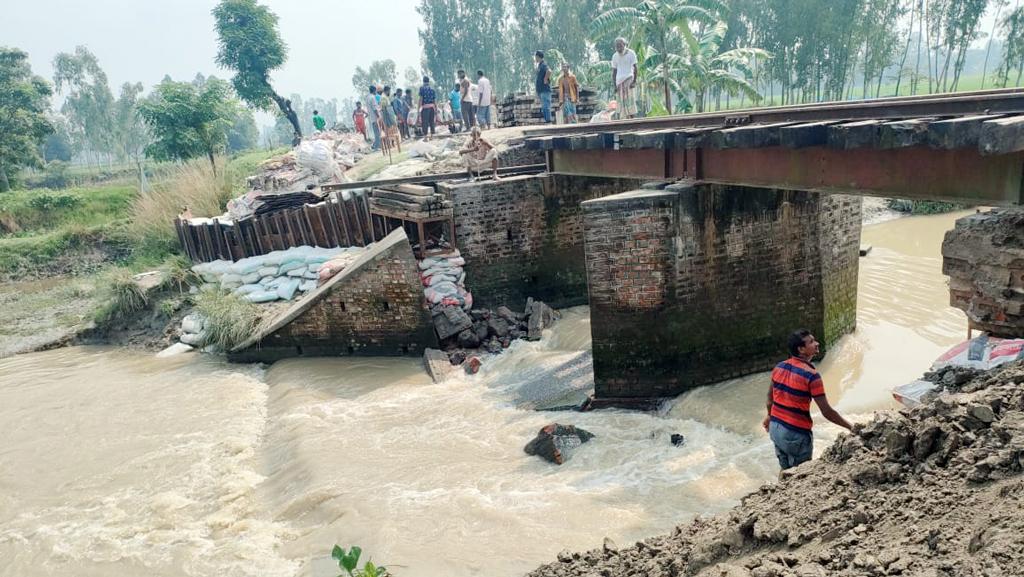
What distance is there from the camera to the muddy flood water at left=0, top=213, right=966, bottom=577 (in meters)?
5.44

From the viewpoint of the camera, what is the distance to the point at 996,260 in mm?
4641

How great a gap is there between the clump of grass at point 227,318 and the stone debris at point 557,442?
20.0ft

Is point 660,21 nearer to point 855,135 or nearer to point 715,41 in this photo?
point 715,41

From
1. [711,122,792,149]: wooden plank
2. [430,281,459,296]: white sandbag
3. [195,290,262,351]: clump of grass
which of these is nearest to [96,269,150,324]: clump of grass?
[195,290,262,351]: clump of grass

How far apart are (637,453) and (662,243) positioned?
2.41m

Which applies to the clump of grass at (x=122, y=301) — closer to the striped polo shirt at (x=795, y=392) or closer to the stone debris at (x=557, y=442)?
the stone debris at (x=557, y=442)

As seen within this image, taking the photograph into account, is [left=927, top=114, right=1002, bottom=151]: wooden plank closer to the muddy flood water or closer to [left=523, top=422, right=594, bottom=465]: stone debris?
the muddy flood water

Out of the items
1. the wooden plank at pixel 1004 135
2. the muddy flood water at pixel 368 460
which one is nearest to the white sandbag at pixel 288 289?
the muddy flood water at pixel 368 460

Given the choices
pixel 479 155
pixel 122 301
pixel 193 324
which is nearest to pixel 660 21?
pixel 479 155

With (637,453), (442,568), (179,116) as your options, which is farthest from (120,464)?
(179,116)

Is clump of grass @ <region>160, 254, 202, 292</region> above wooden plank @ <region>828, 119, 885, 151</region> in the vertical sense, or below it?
below

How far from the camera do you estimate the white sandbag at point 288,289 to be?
36.7 feet

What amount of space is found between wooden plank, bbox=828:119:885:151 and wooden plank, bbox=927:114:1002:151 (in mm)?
440

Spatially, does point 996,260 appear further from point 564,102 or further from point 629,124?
point 564,102
